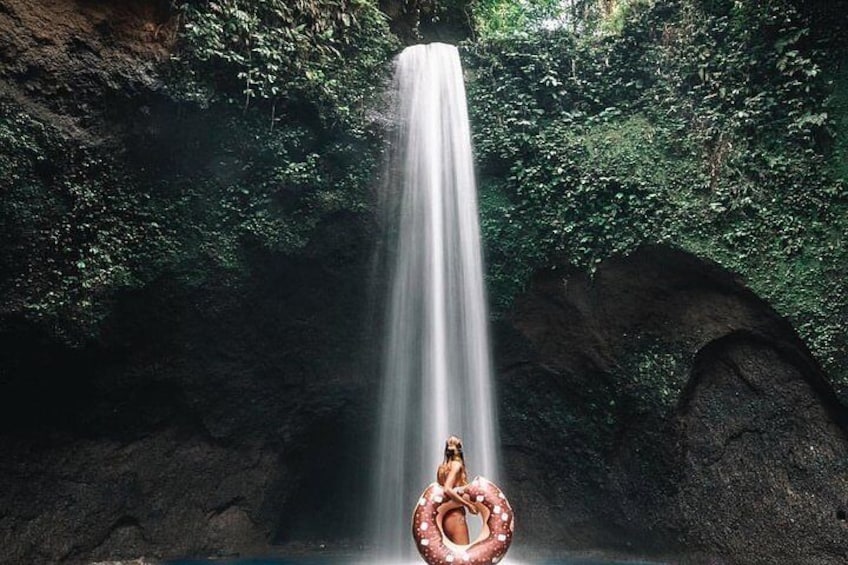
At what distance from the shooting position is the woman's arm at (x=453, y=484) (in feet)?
18.3

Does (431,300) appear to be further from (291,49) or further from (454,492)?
(454,492)

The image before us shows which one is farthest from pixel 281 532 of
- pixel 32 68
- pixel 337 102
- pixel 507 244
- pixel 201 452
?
pixel 32 68

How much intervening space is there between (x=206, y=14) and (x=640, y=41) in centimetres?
700

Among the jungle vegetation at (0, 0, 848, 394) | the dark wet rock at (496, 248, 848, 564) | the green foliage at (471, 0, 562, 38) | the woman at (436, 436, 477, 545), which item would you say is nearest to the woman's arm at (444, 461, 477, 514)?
the woman at (436, 436, 477, 545)

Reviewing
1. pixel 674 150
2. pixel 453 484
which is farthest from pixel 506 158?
pixel 453 484

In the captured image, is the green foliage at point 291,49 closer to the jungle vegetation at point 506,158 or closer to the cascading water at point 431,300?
the jungle vegetation at point 506,158

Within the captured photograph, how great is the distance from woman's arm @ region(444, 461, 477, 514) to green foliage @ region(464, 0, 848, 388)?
14.5ft

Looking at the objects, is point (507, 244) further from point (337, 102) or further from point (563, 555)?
point (563, 555)

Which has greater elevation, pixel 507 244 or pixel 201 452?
pixel 507 244

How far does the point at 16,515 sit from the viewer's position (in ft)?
26.5

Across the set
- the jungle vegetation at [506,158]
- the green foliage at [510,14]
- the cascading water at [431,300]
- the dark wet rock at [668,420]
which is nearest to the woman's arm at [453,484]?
the cascading water at [431,300]

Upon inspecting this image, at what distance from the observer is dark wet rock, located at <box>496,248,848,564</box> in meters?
7.77

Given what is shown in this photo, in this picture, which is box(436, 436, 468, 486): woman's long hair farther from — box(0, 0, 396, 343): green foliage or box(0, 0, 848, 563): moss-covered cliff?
box(0, 0, 396, 343): green foliage

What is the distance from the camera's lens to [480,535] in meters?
5.45
